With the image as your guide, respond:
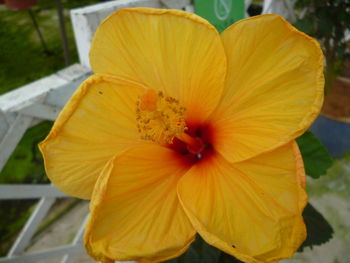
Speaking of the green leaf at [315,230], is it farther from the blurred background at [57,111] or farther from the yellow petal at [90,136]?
the yellow petal at [90,136]

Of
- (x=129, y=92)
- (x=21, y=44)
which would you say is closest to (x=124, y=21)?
(x=129, y=92)

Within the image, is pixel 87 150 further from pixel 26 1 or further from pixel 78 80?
pixel 26 1

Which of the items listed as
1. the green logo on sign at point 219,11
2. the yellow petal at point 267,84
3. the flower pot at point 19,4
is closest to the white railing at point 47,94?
the green logo on sign at point 219,11

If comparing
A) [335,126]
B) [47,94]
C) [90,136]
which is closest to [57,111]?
[47,94]

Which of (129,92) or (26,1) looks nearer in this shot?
(129,92)

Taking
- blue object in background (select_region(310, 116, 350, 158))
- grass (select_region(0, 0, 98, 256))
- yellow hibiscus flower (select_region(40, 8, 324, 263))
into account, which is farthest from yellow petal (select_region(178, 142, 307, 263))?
blue object in background (select_region(310, 116, 350, 158))

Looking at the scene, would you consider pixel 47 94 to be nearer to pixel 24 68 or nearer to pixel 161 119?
pixel 161 119

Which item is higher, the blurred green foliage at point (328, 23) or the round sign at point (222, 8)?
the round sign at point (222, 8)
